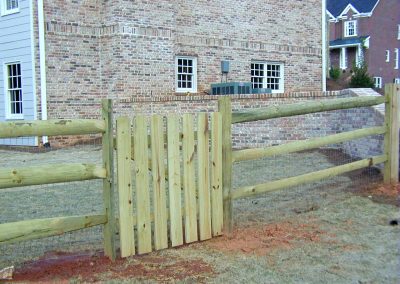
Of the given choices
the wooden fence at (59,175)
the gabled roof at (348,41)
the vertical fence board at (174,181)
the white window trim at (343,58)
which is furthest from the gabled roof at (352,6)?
the wooden fence at (59,175)

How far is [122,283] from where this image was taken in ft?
14.0

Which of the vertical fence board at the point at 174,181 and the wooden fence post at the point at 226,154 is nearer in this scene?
the vertical fence board at the point at 174,181

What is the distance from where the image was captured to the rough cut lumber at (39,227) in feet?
13.9

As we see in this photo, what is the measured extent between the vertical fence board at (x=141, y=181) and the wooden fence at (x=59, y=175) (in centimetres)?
26

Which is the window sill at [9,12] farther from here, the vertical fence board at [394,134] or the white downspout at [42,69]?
the vertical fence board at [394,134]

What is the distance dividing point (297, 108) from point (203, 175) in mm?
1812

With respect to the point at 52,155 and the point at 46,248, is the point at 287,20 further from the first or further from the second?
the point at 46,248

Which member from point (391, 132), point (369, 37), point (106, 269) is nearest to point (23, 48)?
point (391, 132)

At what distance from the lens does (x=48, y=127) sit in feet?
14.8

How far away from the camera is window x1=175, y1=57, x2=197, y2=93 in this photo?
17.9 meters

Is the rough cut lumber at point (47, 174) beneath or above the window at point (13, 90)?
beneath

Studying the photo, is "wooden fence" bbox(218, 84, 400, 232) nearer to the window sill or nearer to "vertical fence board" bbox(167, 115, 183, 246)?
"vertical fence board" bbox(167, 115, 183, 246)

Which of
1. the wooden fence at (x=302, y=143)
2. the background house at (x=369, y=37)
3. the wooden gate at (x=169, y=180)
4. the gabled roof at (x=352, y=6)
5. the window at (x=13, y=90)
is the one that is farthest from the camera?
the gabled roof at (x=352, y=6)

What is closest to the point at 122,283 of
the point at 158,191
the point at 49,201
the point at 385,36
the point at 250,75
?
the point at 158,191
